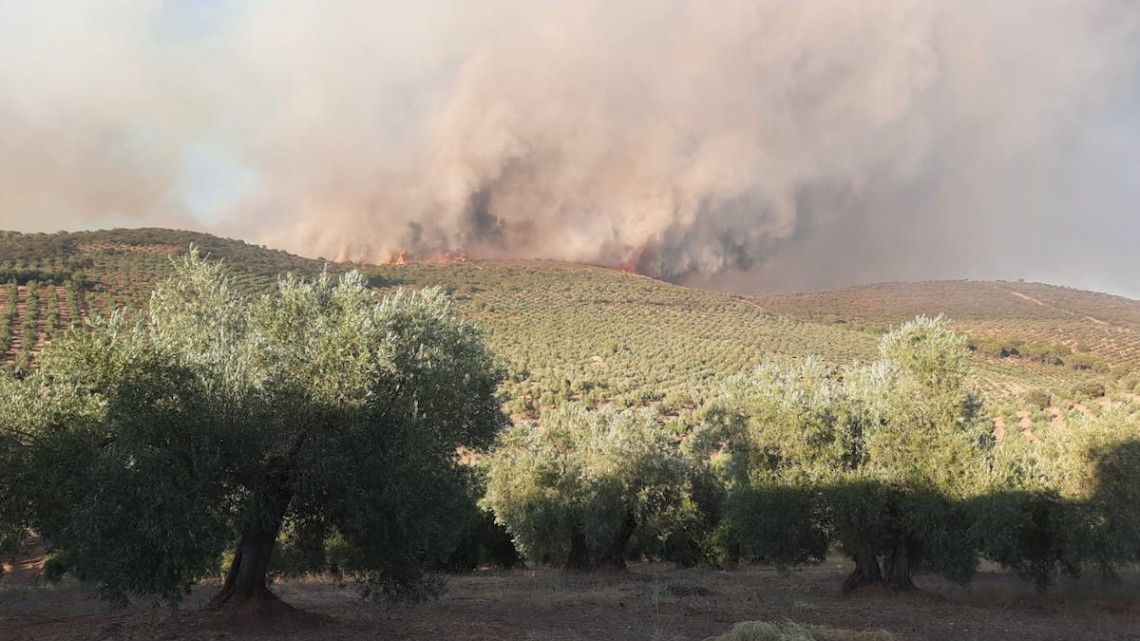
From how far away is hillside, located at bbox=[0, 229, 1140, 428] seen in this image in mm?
72688

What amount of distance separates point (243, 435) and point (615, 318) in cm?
9260

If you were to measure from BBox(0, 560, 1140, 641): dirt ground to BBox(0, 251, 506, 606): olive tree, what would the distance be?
2.03 meters

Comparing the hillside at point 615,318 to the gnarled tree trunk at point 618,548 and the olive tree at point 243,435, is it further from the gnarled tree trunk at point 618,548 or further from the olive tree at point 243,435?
the olive tree at point 243,435

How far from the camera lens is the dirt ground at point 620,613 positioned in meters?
17.6

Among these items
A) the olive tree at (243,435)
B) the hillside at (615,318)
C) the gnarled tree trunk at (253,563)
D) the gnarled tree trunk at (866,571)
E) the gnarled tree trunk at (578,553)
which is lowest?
the gnarled tree trunk at (578,553)

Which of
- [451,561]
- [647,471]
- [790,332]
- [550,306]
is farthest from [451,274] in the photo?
[647,471]

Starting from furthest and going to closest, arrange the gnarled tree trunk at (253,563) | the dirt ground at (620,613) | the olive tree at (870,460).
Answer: the olive tree at (870,460) < the dirt ground at (620,613) < the gnarled tree trunk at (253,563)

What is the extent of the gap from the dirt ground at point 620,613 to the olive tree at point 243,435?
203cm

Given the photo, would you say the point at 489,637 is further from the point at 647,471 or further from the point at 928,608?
the point at 647,471

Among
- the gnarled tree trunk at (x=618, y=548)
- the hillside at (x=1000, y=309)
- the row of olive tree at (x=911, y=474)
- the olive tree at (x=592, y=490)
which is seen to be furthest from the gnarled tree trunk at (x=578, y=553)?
the hillside at (x=1000, y=309)

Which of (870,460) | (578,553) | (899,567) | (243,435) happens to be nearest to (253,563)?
(243,435)

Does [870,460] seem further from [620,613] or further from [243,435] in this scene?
[243,435]

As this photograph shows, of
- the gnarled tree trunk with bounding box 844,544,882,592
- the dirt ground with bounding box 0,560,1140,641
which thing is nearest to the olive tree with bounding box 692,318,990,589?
the gnarled tree trunk with bounding box 844,544,882,592

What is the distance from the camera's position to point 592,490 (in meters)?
35.9
